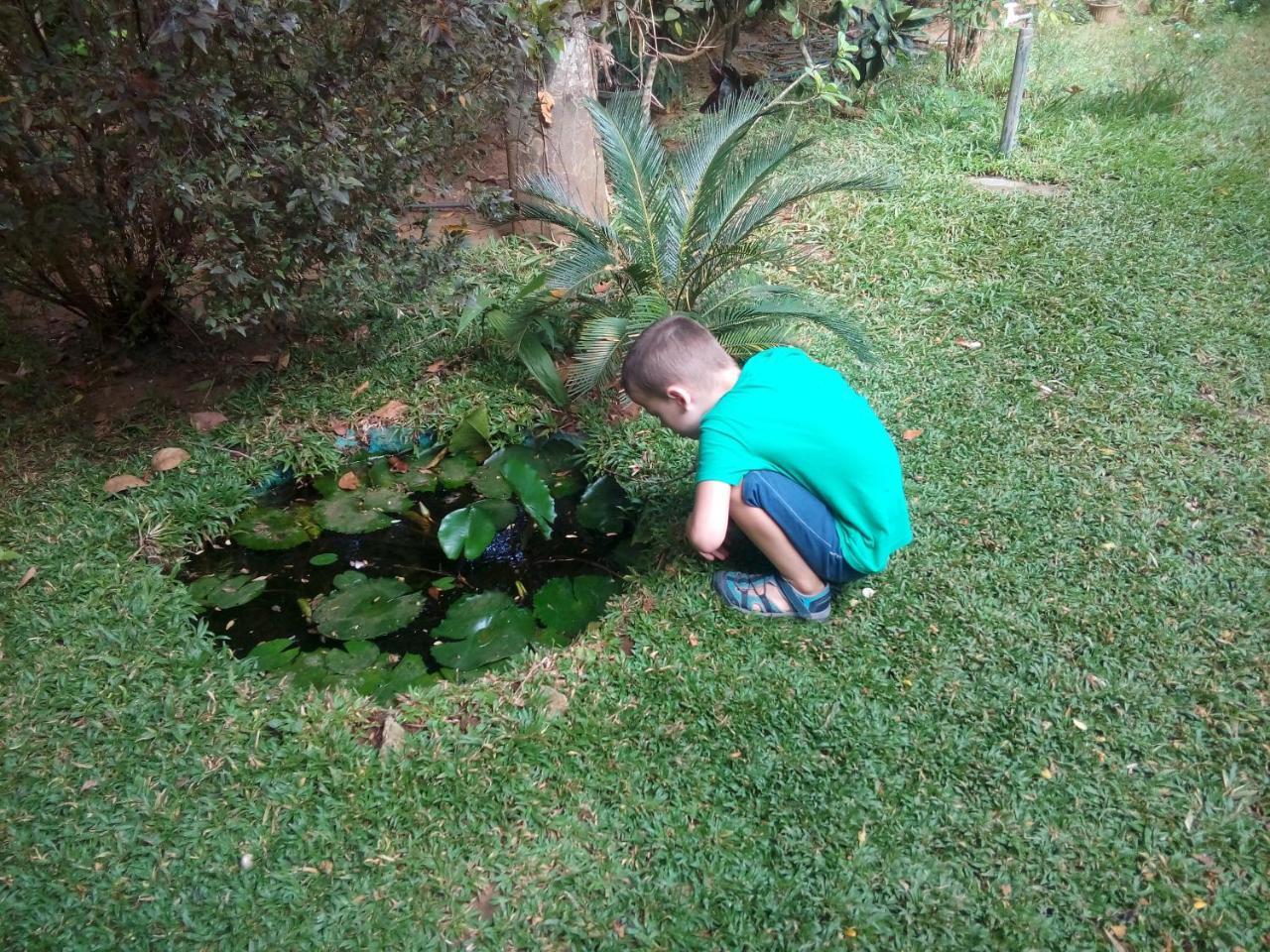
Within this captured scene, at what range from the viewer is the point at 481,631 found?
2.99 metres

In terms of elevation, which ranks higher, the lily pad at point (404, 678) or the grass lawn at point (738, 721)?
the grass lawn at point (738, 721)

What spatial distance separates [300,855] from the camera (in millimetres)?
2209

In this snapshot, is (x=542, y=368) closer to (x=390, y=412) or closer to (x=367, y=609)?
(x=390, y=412)

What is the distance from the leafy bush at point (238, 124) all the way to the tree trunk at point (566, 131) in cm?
95

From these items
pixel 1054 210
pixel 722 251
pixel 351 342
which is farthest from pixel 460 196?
pixel 1054 210

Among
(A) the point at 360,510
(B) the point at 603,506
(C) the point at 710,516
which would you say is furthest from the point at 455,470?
(C) the point at 710,516

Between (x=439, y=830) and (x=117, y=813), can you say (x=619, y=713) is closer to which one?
(x=439, y=830)

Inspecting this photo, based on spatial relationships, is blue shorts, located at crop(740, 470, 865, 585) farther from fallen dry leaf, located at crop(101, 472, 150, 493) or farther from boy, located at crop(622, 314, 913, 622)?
fallen dry leaf, located at crop(101, 472, 150, 493)

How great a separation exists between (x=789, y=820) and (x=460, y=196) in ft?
14.8

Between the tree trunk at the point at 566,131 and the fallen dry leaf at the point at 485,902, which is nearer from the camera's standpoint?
the fallen dry leaf at the point at 485,902

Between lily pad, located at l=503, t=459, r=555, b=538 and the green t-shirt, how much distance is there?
3.38 ft

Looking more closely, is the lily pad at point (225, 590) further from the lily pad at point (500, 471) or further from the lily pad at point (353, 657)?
the lily pad at point (500, 471)

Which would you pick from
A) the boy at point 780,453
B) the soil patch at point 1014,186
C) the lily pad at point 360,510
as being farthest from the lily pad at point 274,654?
the soil patch at point 1014,186

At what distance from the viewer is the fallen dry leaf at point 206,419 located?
3844mm
